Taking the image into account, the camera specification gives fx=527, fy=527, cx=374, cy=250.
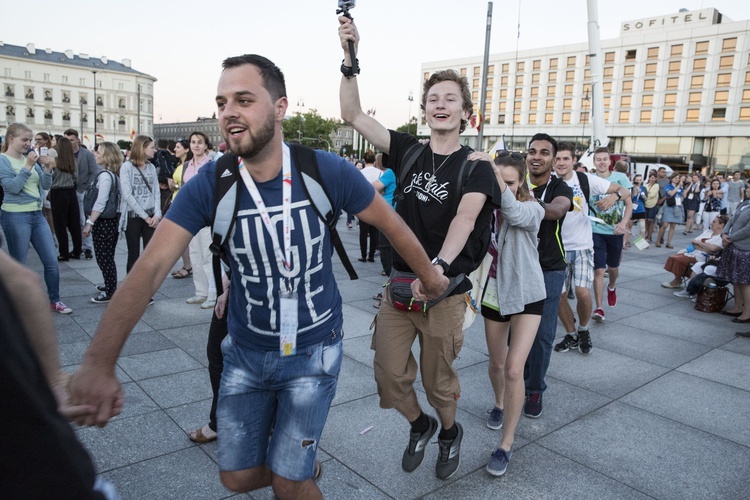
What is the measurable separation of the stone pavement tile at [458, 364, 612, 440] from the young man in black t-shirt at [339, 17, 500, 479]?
92 cm

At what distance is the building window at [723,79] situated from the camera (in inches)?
2789

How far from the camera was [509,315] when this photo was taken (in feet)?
11.8

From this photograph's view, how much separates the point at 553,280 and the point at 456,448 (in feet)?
4.96

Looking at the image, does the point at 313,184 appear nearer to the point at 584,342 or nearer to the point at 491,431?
the point at 491,431

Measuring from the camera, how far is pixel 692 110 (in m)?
74.2

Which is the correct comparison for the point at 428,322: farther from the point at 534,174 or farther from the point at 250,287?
the point at 534,174

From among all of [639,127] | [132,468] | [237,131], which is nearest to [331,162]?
[237,131]

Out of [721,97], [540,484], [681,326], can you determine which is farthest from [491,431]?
[721,97]

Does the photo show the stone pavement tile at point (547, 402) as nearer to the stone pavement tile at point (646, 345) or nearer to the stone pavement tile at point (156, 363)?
the stone pavement tile at point (646, 345)

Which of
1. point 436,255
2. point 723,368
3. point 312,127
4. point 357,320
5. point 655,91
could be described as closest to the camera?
point 436,255

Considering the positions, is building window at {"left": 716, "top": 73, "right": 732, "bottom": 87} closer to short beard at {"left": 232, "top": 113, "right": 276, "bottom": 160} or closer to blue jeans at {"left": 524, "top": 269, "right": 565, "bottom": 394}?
blue jeans at {"left": 524, "top": 269, "right": 565, "bottom": 394}

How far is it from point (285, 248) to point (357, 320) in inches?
181

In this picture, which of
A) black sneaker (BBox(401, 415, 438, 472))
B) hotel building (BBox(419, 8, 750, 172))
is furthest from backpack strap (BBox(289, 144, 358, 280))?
hotel building (BBox(419, 8, 750, 172))

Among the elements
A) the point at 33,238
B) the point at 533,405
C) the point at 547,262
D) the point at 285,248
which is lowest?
the point at 533,405
